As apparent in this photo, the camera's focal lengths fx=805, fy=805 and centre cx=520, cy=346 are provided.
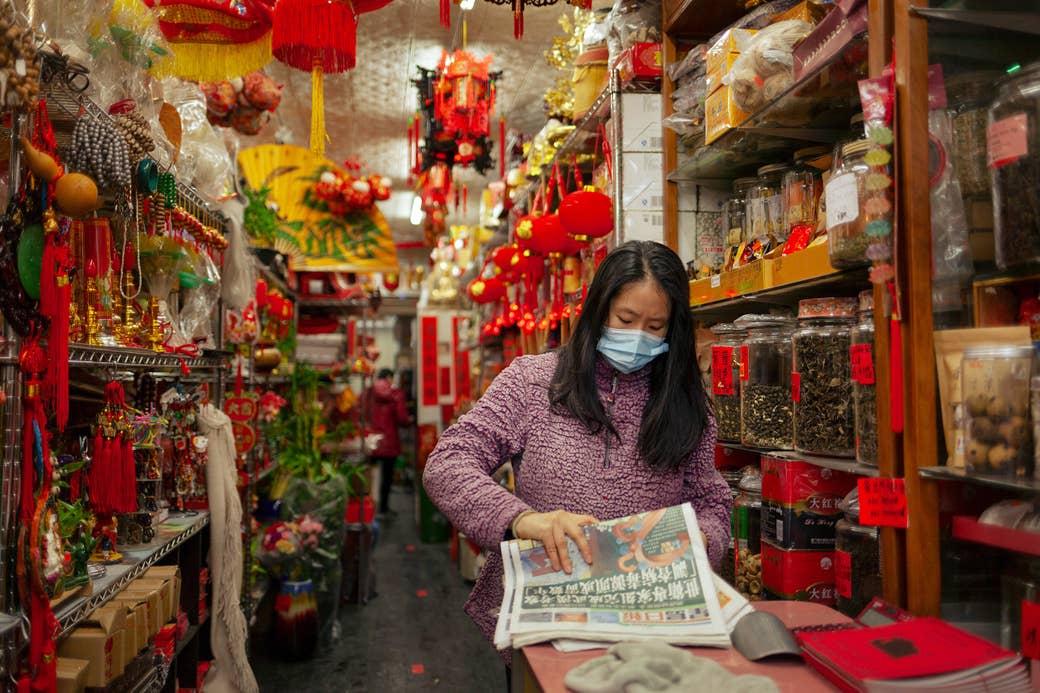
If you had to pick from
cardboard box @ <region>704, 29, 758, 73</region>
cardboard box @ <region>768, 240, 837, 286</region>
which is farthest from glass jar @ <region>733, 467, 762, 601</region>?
cardboard box @ <region>704, 29, 758, 73</region>

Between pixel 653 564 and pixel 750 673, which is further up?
pixel 653 564

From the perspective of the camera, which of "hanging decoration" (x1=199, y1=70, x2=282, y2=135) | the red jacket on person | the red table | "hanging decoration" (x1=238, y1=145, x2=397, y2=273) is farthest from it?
the red jacket on person

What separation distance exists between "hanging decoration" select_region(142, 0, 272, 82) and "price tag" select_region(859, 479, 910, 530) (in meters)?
2.13

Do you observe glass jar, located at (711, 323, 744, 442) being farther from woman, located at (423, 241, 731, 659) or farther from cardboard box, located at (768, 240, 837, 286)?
woman, located at (423, 241, 731, 659)

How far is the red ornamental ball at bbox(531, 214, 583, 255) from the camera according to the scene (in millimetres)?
3111

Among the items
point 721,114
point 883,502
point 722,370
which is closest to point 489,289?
point 722,370

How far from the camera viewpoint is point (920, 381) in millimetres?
1431

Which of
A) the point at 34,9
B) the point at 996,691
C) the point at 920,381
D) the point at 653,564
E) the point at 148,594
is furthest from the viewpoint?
the point at 148,594

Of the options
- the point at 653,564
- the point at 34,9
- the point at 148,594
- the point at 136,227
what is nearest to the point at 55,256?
the point at 34,9

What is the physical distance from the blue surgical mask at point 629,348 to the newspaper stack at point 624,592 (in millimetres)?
358

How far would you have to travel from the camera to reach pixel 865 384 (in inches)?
65.7

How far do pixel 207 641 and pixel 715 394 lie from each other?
2.15m

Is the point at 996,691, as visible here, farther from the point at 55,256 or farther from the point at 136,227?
the point at 136,227

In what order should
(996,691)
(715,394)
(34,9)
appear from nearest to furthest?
1. (996,691)
2. (34,9)
3. (715,394)
